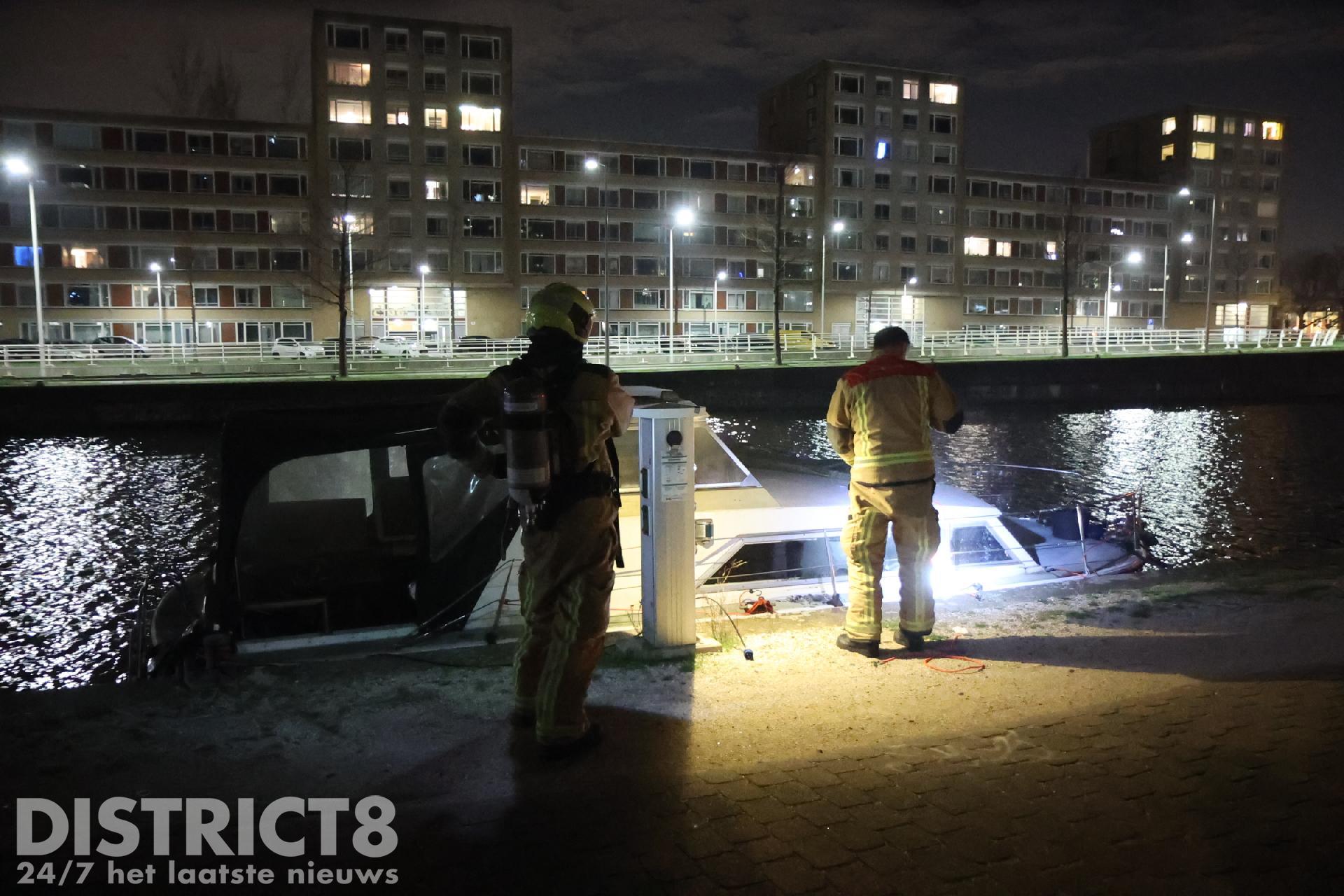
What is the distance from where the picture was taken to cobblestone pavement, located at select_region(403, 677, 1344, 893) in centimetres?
329

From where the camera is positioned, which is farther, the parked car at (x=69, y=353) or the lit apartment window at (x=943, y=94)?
the lit apartment window at (x=943, y=94)

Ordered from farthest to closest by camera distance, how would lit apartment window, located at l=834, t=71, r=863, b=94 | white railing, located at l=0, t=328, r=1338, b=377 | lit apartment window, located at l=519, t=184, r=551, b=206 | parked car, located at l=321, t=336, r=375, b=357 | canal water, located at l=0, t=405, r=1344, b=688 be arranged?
lit apartment window, located at l=834, t=71, r=863, b=94 < lit apartment window, located at l=519, t=184, r=551, b=206 < parked car, located at l=321, t=336, r=375, b=357 < white railing, located at l=0, t=328, r=1338, b=377 < canal water, located at l=0, t=405, r=1344, b=688

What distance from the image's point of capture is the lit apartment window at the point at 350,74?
61.5 meters

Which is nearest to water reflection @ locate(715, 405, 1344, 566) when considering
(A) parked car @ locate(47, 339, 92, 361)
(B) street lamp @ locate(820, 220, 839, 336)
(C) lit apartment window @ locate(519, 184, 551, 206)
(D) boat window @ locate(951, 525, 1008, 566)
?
(D) boat window @ locate(951, 525, 1008, 566)

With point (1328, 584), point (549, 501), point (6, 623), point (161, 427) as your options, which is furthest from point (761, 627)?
point (161, 427)

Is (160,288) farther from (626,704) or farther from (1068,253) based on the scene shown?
(626,704)

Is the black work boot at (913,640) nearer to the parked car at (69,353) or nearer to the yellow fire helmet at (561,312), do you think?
the yellow fire helmet at (561,312)

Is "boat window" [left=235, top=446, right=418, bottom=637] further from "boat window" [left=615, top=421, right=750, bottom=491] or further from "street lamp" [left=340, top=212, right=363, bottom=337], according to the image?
"street lamp" [left=340, top=212, right=363, bottom=337]

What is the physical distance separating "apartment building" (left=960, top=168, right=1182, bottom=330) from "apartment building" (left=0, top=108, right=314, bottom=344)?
51.8m

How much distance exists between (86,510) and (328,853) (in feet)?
60.0

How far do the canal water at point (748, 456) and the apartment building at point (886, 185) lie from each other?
3863cm

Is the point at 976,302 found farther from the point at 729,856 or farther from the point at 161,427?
the point at 729,856

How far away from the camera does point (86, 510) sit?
1856 cm

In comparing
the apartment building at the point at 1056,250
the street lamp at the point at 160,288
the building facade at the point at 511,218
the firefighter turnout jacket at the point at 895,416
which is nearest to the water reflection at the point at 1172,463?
the firefighter turnout jacket at the point at 895,416
